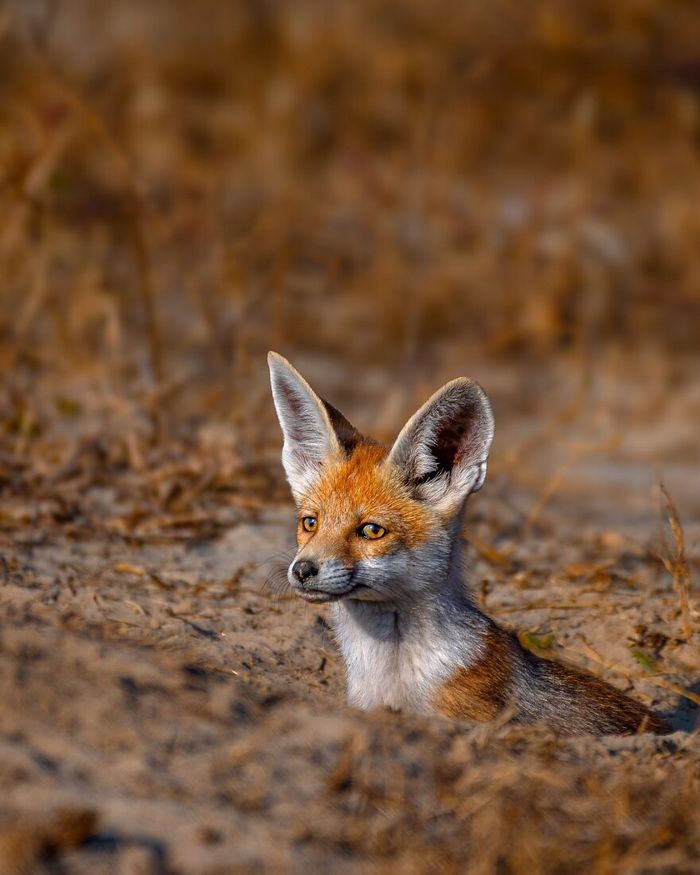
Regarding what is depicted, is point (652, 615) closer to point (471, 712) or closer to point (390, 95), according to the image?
point (471, 712)

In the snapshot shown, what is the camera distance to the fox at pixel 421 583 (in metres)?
4.23

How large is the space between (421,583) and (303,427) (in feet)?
2.76

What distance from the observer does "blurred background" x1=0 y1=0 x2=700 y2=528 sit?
7691mm

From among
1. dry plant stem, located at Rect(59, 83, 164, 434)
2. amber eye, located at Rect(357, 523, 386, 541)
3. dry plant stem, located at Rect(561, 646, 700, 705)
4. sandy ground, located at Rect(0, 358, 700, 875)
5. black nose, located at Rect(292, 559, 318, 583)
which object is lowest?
sandy ground, located at Rect(0, 358, 700, 875)

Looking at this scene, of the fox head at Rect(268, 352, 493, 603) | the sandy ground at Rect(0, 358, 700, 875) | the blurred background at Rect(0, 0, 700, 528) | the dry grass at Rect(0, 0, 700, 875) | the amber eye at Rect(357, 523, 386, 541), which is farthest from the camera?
the blurred background at Rect(0, 0, 700, 528)

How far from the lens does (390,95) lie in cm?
1500

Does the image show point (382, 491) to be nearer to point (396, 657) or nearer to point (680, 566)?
point (396, 657)

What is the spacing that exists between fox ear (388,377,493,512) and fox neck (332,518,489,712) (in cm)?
22

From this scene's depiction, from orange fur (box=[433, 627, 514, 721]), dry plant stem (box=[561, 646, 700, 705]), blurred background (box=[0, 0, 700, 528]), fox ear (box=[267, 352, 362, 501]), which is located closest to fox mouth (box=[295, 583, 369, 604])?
orange fur (box=[433, 627, 514, 721])

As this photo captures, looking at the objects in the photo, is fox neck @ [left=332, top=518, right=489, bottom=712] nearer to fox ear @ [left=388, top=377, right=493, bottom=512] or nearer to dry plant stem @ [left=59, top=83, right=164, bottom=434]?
fox ear @ [left=388, top=377, right=493, bottom=512]

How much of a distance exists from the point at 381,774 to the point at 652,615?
2390 millimetres

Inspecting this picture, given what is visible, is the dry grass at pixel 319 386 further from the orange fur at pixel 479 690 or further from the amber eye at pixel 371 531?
the amber eye at pixel 371 531

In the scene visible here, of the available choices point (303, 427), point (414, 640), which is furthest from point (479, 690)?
point (303, 427)

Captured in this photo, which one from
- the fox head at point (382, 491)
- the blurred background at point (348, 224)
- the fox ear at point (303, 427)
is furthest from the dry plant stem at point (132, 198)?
the fox head at point (382, 491)
